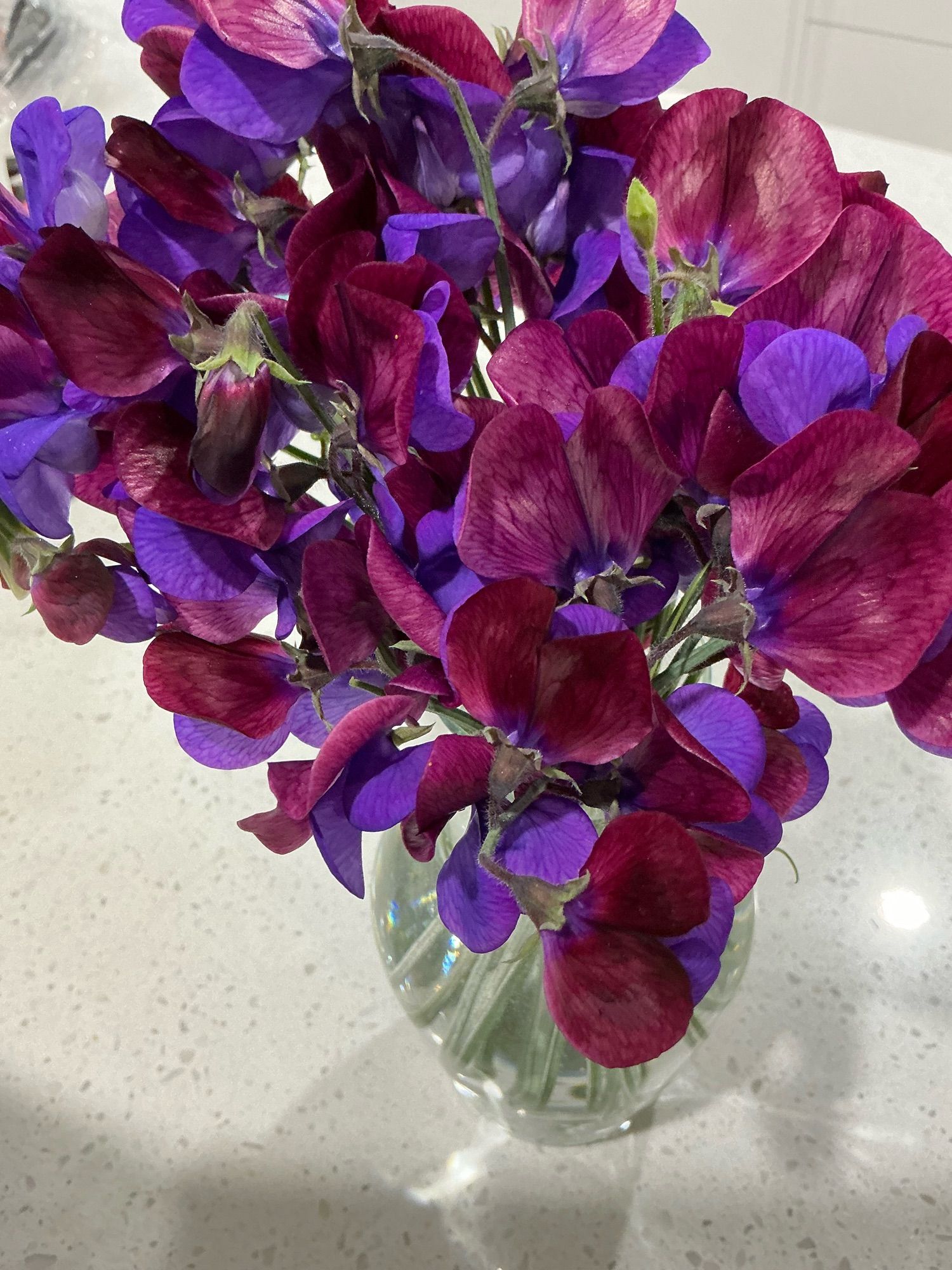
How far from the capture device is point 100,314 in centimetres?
28

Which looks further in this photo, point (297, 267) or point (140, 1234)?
point (140, 1234)

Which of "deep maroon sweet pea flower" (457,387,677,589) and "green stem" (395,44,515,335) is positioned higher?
"green stem" (395,44,515,335)

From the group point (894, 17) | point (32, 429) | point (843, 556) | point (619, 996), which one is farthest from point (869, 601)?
point (894, 17)

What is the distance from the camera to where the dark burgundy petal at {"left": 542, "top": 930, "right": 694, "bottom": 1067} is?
10.6 inches

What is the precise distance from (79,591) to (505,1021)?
0.95 ft

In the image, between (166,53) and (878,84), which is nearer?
(166,53)

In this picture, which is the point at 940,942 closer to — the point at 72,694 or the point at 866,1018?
the point at 866,1018

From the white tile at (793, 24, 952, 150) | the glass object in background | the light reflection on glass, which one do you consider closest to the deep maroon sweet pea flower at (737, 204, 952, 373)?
the light reflection on glass

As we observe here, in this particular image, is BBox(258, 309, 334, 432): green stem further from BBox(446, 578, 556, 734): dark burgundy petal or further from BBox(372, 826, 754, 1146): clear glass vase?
BBox(372, 826, 754, 1146): clear glass vase

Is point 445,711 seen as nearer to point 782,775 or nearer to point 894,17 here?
point 782,775

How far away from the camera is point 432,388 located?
273mm

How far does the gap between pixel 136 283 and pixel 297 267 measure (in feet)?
0.13

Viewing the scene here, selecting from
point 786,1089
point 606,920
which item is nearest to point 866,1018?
point 786,1089

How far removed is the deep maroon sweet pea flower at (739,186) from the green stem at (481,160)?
0.04m
